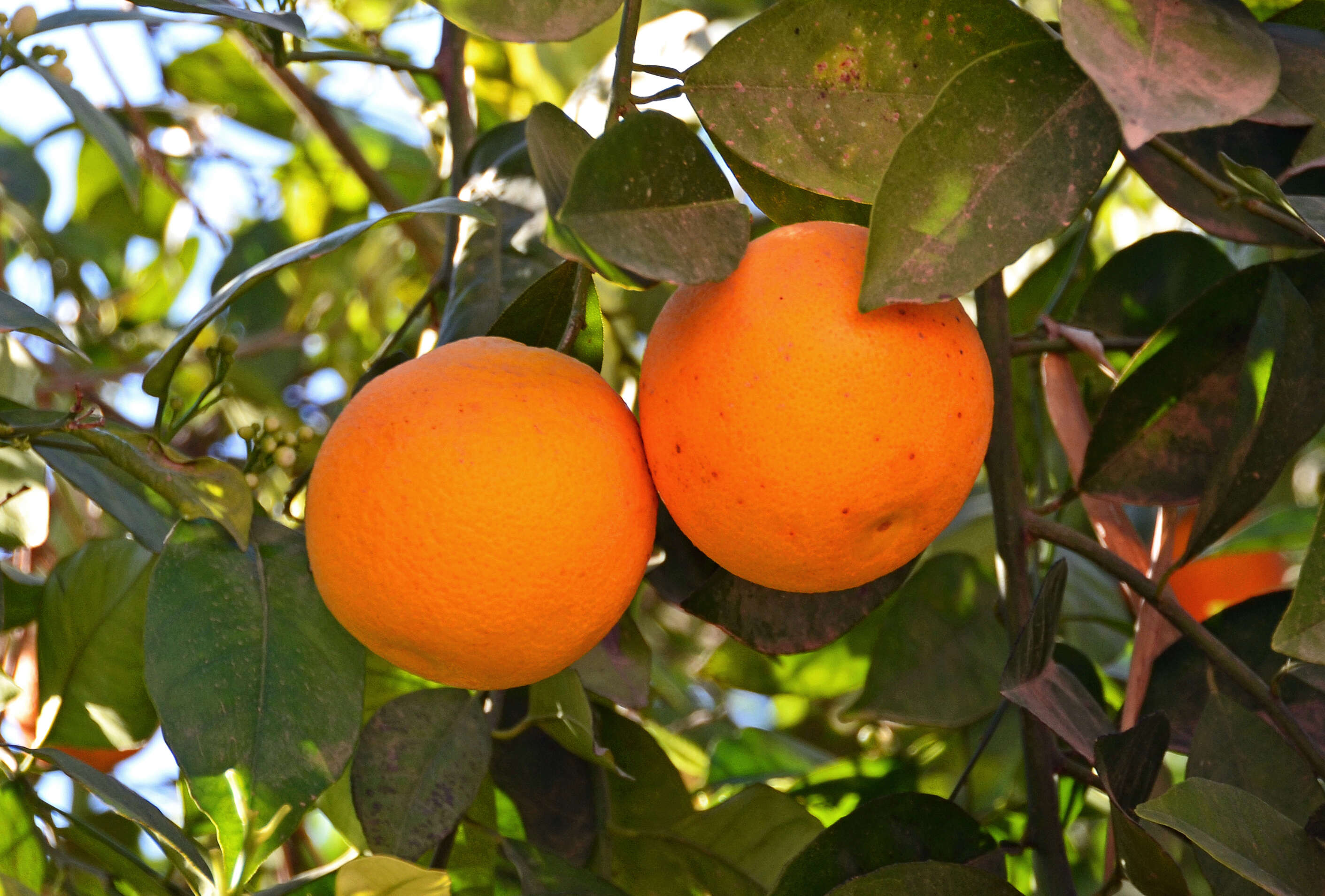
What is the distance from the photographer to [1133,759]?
0.78 m

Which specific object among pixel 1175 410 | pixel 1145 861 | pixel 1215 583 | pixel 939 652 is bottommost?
pixel 1215 583

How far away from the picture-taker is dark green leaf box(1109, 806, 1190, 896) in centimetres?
72

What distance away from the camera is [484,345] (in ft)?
2.48

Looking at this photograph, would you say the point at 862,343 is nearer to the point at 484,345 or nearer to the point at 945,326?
the point at 945,326

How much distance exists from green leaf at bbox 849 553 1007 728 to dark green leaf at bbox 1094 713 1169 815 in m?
0.31

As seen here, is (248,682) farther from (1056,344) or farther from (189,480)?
(1056,344)

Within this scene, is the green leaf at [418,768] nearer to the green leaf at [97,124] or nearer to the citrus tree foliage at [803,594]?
the citrus tree foliage at [803,594]

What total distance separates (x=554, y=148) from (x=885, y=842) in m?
0.54

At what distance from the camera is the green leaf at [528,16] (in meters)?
0.62

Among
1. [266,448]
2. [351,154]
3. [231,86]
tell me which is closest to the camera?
[266,448]

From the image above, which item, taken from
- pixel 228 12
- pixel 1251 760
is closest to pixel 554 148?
pixel 228 12

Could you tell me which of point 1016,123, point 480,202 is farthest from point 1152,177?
point 480,202

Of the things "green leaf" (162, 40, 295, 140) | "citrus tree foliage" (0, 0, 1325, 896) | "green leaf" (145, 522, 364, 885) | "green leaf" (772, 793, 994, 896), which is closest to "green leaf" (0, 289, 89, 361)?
"citrus tree foliage" (0, 0, 1325, 896)

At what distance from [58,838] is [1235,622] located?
95 cm
